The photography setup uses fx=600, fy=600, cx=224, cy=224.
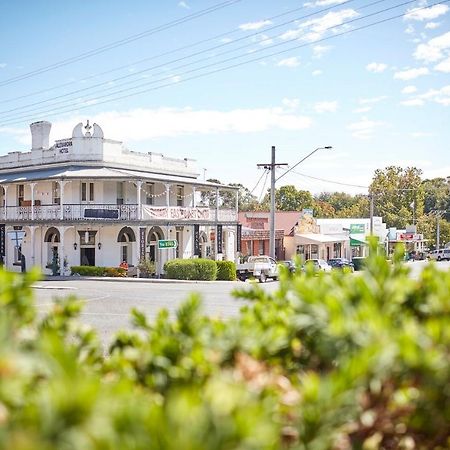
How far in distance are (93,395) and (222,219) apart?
40774 millimetres

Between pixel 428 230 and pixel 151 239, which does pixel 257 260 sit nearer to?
pixel 151 239

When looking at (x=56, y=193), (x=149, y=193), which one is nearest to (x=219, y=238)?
(x=149, y=193)

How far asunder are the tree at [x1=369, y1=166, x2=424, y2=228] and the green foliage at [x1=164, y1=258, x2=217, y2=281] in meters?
56.6

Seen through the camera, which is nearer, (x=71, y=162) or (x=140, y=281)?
(x=140, y=281)

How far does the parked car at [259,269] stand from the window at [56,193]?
12567 millimetres

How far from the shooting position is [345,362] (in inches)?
79.5

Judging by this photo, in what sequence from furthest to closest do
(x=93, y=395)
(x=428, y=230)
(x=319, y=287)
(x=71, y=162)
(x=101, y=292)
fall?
(x=428, y=230) < (x=71, y=162) < (x=101, y=292) < (x=319, y=287) < (x=93, y=395)

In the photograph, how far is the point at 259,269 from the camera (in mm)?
34469

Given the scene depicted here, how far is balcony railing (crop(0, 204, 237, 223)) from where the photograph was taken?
3556 centimetres

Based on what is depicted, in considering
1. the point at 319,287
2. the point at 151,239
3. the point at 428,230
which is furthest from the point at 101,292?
the point at 428,230

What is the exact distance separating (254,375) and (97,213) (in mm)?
34091

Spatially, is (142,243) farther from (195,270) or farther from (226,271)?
(226,271)

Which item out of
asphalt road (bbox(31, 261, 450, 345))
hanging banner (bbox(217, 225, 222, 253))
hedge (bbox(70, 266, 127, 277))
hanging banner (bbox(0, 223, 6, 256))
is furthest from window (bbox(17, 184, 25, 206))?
hanging banner (bbox(217, 225, 222, 253))

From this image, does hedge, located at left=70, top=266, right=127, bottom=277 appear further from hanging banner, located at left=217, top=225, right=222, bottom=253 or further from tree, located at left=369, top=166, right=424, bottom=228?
tree, located at left=369, top=166, right=424, bottom=228
